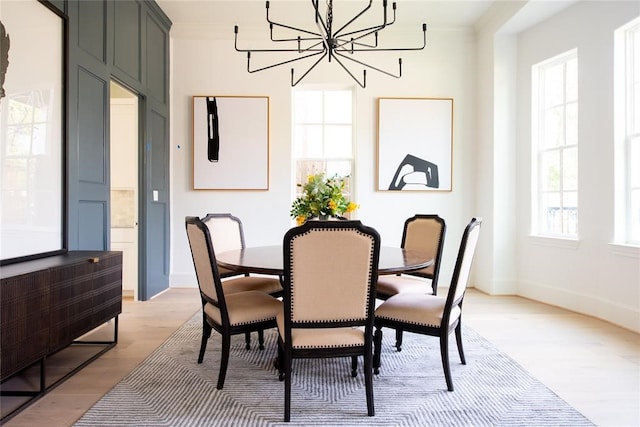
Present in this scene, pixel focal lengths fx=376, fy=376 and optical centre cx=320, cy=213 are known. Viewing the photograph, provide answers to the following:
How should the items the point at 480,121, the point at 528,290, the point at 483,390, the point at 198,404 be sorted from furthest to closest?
the point at 480,121, the point at 528,290, the point at 483,390, the point at 198,404

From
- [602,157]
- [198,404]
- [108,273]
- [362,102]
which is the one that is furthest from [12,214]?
[602,157]

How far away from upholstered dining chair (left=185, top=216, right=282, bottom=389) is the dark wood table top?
0.37ft

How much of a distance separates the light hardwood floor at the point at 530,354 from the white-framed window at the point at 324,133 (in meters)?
2.16

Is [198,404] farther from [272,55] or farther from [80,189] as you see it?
[272,55]

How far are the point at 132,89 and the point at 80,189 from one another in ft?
4.56

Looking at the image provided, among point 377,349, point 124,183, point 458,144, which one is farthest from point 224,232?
point 458,144

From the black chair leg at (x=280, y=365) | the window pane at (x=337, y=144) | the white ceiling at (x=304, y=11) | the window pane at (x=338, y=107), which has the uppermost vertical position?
the white ceiling at (x=304, y=11)

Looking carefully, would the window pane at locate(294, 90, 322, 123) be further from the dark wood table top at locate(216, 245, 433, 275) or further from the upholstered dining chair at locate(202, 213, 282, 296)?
the dark wood table top at locate(216, 245, 433, 275)

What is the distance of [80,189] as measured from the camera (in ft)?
9.37

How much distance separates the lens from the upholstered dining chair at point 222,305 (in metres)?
1.98

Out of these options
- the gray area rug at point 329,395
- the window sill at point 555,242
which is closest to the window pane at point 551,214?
the window sill at point 555,242

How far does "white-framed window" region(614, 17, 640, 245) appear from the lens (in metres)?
3.25

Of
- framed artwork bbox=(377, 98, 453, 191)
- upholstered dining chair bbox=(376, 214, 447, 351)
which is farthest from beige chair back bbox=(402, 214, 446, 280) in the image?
framed artwork bbox=(377, 98, 453, 191)

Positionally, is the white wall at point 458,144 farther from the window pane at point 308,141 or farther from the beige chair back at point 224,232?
the beige chair back at point 224,232
